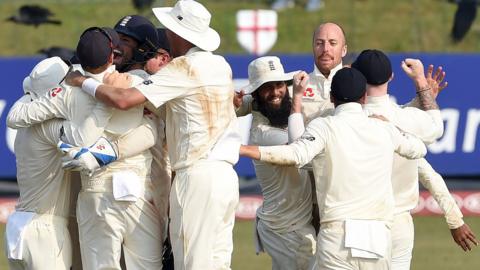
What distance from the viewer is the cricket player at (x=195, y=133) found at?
9.39 metres

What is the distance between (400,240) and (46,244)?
2.76 meters

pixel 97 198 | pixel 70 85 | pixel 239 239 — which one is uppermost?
pixel 70 85

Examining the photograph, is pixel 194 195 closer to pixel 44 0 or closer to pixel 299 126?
pixel 299 126

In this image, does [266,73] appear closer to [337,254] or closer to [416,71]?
[416,71]

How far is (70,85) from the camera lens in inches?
380

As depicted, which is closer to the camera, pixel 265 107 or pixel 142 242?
pixel 142 242

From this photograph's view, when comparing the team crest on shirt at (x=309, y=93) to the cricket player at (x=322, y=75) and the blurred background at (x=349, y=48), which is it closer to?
the cricket player at (x=322, y=75)

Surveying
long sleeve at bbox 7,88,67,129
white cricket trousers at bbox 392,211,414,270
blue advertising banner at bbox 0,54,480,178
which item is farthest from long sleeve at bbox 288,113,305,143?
blue advertising banner at bbox 0,54,480,178

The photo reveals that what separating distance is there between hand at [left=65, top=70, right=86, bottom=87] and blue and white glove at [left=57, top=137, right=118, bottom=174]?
46 centimetres

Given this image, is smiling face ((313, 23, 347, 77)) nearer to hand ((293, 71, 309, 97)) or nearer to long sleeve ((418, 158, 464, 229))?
hand ((293, 71, 309, 97))

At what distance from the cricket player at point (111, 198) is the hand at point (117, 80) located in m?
0.06

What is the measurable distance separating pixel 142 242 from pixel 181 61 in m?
1.39

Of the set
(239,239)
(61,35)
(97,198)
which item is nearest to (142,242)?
(97,198)

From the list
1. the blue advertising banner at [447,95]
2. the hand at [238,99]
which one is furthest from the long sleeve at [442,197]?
the blue advertising banner at [447,95]
